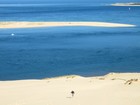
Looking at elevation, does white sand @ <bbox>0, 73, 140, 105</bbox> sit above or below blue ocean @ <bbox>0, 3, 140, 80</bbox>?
below

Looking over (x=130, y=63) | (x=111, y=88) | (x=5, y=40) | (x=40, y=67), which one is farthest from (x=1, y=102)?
(x=5, y=40)

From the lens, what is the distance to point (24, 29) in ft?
186

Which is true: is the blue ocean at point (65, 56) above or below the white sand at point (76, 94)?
above

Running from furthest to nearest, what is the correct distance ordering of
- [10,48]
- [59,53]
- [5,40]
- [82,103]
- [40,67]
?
[5,40] → [10,48] → [59,53] → [40,67] → [82,103]

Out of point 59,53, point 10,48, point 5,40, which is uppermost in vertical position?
point 5,40

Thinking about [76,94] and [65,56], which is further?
[65,56]

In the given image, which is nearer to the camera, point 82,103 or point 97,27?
point 82,103

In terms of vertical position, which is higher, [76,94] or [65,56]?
[65,56]

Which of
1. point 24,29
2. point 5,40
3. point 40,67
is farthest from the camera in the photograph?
point 24,29

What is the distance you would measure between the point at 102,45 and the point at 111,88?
74.1 ft

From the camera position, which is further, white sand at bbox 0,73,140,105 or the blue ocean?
the blue ocean

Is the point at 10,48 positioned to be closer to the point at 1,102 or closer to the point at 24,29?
the point at 24,29

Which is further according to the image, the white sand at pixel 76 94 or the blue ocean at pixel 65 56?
the blue ocean at pixel 65 56

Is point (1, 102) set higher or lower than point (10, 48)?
lower
